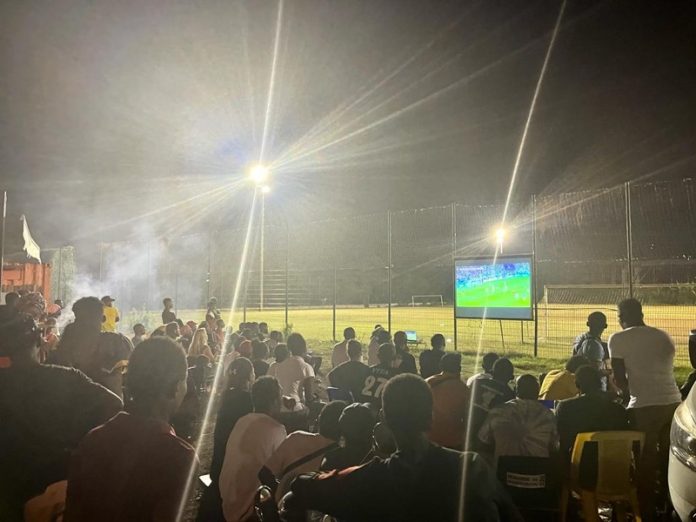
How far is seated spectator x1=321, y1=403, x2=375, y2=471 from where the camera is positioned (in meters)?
3.27

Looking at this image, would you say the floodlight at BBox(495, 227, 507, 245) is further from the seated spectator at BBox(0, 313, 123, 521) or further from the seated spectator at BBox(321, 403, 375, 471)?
the seated spectator at BBox(0, 313, 123, 521)

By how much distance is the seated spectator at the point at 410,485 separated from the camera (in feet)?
7.02

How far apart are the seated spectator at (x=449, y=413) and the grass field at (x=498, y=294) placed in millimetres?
8945

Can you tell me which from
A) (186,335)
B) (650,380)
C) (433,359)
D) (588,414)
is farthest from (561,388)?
(186,335)

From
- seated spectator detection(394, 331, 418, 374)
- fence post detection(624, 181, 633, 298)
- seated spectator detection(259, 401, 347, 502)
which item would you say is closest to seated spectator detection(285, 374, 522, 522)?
seated spectator detection(259, 401, 347, 502)

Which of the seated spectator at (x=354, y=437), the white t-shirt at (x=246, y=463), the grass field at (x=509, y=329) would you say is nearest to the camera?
the seated spectator at (x=354, y=437)

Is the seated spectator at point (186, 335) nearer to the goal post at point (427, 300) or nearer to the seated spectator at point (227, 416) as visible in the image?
the seated spectator at point (227, 416)

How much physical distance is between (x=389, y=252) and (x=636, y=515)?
12171mm

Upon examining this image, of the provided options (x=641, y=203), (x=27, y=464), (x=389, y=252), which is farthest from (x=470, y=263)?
(x=27, y=464)

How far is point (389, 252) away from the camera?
16375mm

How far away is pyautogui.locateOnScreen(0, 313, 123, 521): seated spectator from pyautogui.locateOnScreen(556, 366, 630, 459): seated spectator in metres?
3.51

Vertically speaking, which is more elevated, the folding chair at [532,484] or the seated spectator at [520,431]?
the seated spectator at [520,431]

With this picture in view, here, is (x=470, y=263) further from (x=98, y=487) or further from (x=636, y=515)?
(x=98, y=487)

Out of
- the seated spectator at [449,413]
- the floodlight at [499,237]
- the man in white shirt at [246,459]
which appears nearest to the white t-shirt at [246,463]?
the man in white shirt at [246,459]
